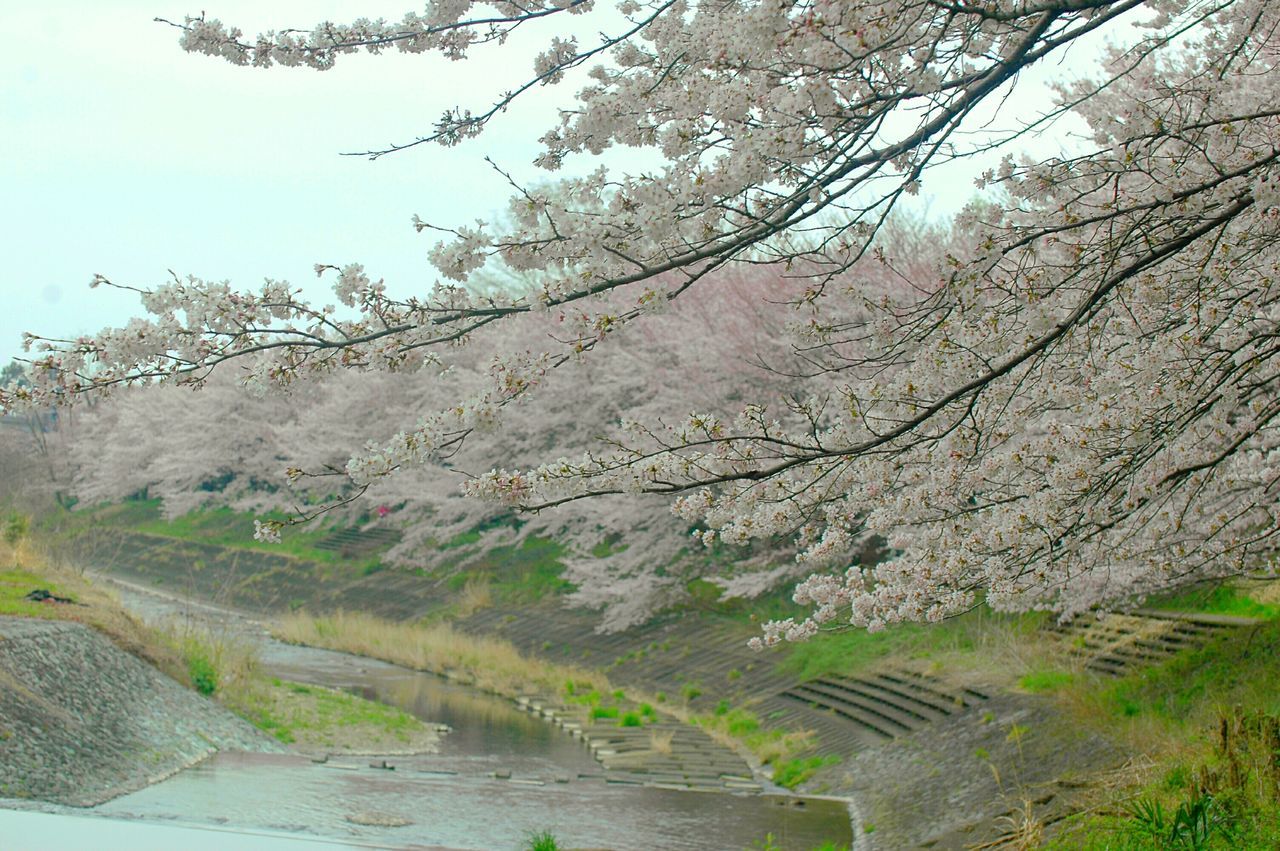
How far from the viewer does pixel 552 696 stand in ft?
72.3

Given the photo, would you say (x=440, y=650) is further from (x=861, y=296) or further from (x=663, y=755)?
(x=861, y=296)

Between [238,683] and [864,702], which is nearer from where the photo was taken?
[864,702]

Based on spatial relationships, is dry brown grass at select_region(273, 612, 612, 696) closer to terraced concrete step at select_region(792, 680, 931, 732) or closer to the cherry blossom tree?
terraced concrete step at select_region(792, 680, 931, 732)

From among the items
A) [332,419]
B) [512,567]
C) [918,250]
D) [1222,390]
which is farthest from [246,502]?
[1222,390]

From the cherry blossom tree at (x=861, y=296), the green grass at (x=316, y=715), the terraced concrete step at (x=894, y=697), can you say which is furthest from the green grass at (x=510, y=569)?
the cherry blossom tree at (x=861, y=296)

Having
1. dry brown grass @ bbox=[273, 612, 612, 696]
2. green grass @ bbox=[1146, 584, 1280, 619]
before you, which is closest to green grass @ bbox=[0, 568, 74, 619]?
dry brown grass @ bbox=[273, 612, 612, 696]

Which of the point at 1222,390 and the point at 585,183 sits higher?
the point at 585,183

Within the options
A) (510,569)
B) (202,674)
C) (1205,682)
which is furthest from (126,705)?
(510,569)

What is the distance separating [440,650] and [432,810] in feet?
45.4

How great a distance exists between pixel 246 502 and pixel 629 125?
134 ft

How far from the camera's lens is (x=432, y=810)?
12523mm

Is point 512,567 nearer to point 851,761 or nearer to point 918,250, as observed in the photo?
point 918,250

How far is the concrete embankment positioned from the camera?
11.6 meters

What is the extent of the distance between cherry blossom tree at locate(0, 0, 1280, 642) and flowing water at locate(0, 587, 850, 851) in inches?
195
